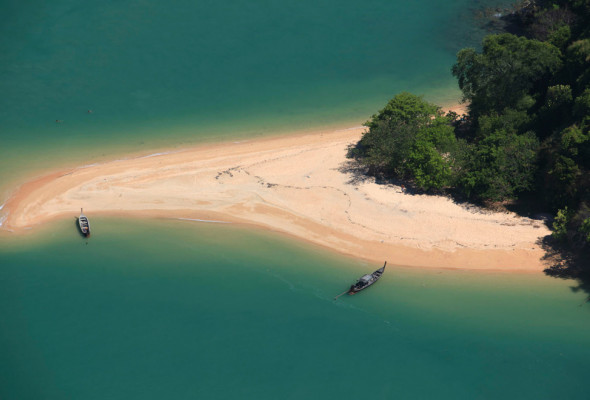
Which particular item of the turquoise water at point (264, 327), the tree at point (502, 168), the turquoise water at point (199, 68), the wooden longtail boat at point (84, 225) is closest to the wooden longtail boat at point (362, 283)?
the turquoise water at point (264, 327)

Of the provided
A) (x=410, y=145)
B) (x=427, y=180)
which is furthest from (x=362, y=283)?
(x=410, y=145)

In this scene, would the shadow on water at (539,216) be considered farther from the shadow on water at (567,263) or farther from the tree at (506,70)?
the tree at (506,70)

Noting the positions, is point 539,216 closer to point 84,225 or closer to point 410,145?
point 410,145

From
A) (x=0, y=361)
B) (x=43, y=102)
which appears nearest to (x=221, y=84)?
(x=43, y=102)

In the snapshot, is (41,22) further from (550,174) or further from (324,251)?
(550,174)

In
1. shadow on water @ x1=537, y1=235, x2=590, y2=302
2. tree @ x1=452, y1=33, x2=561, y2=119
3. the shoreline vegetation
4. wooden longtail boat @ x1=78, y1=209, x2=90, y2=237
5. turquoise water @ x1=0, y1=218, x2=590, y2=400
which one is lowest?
turquoise water @ x1=0, y1=218, x2=590, y2=400

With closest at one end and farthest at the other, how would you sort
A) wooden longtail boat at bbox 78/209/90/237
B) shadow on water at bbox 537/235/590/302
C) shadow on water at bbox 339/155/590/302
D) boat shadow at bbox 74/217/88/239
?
1. shadow on water at bbox 537/235/590/302
2. shadow on water at bbox 339/155/590/302
3. wooden longtail boat at bbox 78/209/90/237
4. boat shadow at bbox 74/217/88/239

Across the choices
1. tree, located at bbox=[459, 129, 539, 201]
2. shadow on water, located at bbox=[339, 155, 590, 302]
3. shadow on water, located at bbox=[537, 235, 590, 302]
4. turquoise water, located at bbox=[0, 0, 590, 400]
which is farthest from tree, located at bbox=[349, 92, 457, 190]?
shadow on water, located at bbox=[537, 235, 590, 302]

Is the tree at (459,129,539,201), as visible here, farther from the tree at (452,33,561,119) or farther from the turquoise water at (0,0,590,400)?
the turquoise water at (0,0,590,400)
